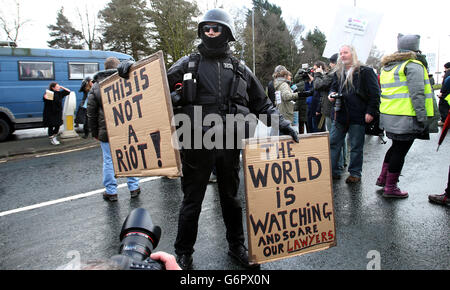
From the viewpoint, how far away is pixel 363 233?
3213 millimetres

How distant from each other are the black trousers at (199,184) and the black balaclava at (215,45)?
770mm

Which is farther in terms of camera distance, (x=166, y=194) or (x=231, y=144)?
(x=166, y=194)

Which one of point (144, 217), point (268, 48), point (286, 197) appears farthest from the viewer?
point (268, 48)

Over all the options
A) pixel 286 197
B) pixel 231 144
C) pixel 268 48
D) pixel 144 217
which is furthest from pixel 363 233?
pixel 268 48

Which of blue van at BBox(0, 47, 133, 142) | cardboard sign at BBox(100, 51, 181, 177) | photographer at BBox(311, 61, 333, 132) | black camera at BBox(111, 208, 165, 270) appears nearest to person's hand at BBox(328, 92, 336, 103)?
photographer at BBox(311, 61, 333, 132)

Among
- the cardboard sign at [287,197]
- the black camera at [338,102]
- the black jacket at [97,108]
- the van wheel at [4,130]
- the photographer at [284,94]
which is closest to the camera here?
the cardboard sign at [287,197]

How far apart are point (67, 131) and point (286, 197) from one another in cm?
935

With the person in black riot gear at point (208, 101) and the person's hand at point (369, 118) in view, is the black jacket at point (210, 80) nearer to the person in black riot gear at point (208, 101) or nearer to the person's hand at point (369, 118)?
the person in black riot gear at point (208, 101)

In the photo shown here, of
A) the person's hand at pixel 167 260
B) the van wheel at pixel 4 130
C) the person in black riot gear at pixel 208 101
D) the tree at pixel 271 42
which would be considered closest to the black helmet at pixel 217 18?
the person in black riot gear at pixel 208 101

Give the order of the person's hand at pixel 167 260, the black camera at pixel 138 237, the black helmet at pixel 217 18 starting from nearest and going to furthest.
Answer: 1. the person's hand at pixel 167 260
2. the black camera at pixel 138 237
3. the black helmet at pixel 217 18

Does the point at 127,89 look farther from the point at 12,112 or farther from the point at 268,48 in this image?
the point at 268,48

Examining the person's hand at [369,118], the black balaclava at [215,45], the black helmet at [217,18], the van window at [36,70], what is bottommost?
the person's hand at [369,118]

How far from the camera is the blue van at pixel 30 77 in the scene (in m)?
11.3

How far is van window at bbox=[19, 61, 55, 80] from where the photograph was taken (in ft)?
38.4
